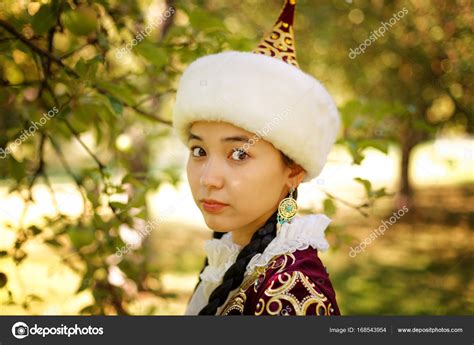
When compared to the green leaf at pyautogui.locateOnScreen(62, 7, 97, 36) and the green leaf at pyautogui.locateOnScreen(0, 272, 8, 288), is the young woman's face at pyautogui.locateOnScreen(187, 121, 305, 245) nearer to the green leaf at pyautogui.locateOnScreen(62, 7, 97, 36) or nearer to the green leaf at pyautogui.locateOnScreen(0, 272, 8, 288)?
the green leaf at pyautogui.locateOnScreen(62, 7, 97, 36)

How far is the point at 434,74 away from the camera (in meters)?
4.93

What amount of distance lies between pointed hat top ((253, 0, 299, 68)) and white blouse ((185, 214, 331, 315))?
43cm

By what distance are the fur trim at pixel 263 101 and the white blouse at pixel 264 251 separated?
17 centimetres

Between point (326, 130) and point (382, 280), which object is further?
point (382, 280)

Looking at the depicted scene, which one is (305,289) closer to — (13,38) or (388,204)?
(13,38)

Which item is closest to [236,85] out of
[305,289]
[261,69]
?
[261,69]

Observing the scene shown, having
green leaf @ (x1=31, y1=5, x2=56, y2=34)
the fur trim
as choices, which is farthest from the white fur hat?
green leaf @ (x1=31, y1=5, x2=56, y2=34)

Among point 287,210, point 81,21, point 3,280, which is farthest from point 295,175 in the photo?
point 3,280

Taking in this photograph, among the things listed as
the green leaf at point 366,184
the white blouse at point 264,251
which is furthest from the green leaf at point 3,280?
the green leaf at point 366,184

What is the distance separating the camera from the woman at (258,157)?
1.32 m

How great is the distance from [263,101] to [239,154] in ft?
0.48

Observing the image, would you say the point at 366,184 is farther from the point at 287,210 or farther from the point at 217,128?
the point at 217,128

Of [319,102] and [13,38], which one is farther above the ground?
[13,38]

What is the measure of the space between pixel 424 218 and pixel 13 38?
24.2 ft
